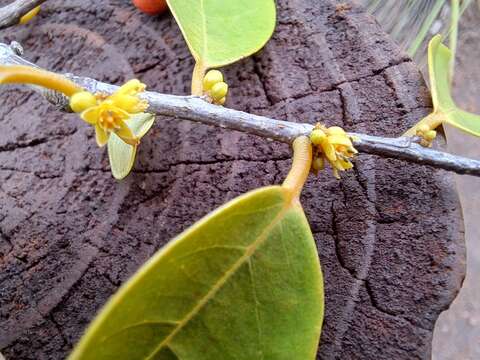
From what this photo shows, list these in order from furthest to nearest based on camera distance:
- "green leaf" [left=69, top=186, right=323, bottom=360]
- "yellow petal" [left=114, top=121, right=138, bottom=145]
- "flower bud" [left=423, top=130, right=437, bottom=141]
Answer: "flower bud" [left=423, top=130, right=437, bottom=141] < "yellow petal" [left=114, top=121, right=138, bottom=145] < "green leaf" [left=69, top=186, right=323, bottom=360]

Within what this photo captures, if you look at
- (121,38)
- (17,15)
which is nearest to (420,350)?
(121,38)

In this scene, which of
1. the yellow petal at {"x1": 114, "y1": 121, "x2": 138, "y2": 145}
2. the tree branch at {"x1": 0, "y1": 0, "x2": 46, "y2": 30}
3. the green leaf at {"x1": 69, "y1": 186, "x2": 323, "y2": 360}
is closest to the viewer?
the green leaf at {"x1": 69, "y1": 186, "x2": 323, "y2": 360}

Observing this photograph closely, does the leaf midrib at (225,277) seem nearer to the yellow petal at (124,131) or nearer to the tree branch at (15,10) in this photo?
the yellow petal at (124,131)

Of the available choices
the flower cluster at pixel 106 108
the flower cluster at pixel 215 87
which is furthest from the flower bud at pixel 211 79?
the flower cluster at pixel 106 108

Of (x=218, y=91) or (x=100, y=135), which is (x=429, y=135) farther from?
(x=100, y=135)

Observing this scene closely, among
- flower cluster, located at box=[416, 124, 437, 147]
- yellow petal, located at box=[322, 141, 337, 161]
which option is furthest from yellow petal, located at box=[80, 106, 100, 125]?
flower cluster, located at box=[416, 124, 437, 147]

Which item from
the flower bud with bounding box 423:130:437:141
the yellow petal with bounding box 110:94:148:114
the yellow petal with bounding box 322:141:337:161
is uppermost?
the yellow petal with bounding box 110:94:148:114

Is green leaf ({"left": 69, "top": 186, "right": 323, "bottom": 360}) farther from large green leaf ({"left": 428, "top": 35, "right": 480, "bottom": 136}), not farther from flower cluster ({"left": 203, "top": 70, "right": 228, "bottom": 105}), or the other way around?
large green leaf ({"left": 428, "top": 35, "right": 480, "bottom": 136})

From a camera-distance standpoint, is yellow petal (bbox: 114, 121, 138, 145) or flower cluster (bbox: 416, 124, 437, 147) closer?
yellow petal (bbox: 114, 121, 138, 145)
